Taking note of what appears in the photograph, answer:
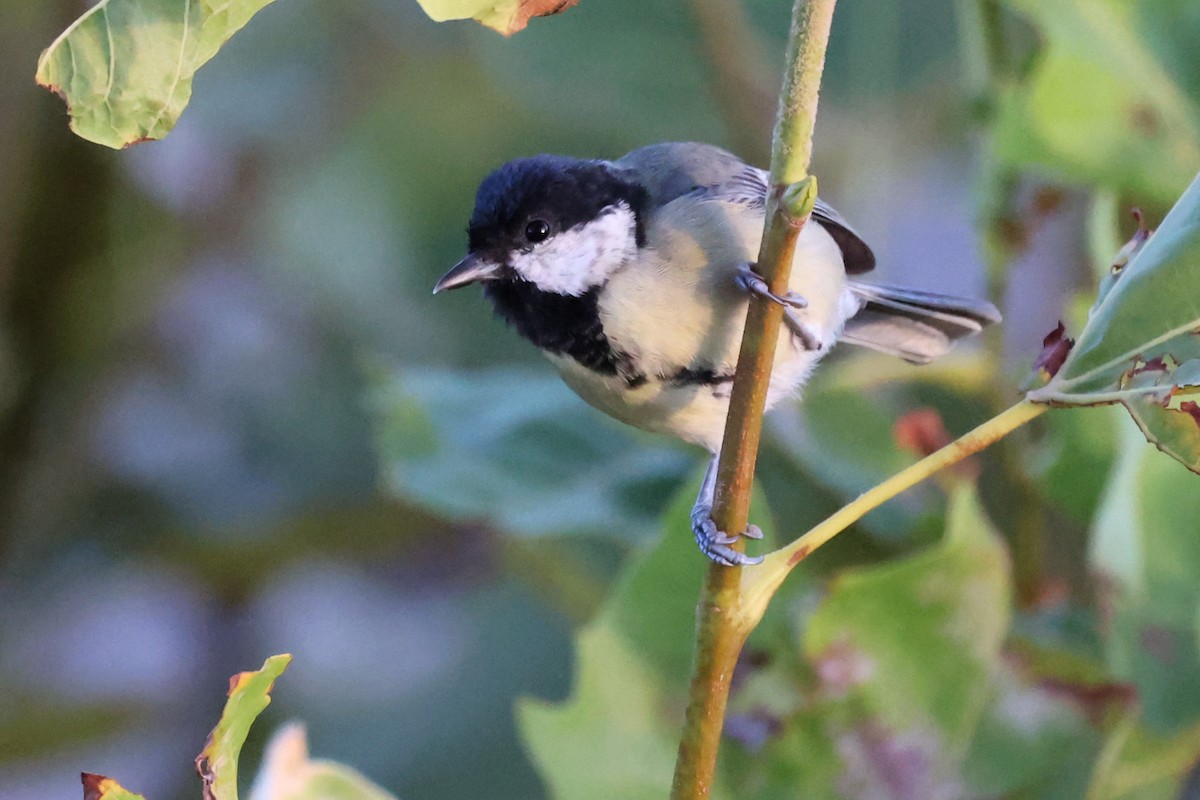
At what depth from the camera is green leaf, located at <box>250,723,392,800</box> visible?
2.42ft

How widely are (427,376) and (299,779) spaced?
→ 80 centimetres

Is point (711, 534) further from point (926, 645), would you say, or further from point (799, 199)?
point (926, 645)

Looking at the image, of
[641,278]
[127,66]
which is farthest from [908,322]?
[127,66]

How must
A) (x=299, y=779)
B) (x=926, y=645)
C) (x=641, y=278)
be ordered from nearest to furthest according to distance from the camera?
(x=299, y=779) → (x=926, y=645) → (x=641, y=278)

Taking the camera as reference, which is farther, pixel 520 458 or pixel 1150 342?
pixel 520 458

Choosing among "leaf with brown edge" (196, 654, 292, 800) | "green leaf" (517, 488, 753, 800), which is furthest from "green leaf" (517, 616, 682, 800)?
"leaf with brown edge" (196, 654, 292, 800)

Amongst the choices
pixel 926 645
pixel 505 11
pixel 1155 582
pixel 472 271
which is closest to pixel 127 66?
pixel 505 11

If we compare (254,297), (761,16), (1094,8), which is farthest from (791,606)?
(254,297)

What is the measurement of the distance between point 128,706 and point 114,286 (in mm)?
596

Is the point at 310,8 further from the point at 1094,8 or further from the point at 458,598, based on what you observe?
the point at 1094,8

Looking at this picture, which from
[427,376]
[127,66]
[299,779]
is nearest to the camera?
[127,66]

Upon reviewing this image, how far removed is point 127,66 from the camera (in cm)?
49

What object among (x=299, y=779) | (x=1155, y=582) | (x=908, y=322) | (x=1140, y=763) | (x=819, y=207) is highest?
(x=819, y=207)

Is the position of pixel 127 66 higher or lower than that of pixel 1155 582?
higher
